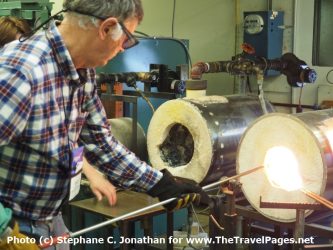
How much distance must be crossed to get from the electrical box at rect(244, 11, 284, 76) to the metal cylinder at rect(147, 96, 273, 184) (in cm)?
164

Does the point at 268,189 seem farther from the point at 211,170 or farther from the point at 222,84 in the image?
the point at 222,84

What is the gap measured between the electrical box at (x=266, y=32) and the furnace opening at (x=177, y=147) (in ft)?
6.06

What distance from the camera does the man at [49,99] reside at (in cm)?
110

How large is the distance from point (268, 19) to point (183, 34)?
117cm

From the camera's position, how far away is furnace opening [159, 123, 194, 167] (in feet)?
7.95

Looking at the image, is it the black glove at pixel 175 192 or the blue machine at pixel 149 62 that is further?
the blue machine at pixel 149 62

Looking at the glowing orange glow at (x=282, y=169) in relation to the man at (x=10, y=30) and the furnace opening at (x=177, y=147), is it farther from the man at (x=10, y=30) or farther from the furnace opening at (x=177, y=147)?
the man at (x=10, y=30)

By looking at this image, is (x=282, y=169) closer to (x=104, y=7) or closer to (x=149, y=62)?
(x=104, y=7)

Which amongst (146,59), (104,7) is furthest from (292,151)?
(146,59)

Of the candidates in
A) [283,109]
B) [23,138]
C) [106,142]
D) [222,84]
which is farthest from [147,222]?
[222,84]

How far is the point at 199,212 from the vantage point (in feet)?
12.5

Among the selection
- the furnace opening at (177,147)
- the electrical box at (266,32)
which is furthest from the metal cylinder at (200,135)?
the electrical box at (266,32)

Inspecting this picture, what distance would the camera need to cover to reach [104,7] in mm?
1198

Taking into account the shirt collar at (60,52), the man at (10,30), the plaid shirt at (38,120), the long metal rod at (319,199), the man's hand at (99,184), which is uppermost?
the man at (10,30)
